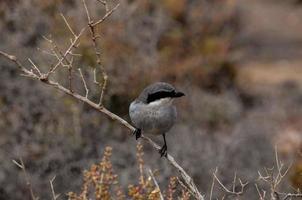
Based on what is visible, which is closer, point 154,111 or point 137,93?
point 154,111

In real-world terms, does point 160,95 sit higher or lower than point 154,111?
higher

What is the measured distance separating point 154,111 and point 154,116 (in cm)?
3

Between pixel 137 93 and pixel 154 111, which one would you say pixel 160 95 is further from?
pixel 137 93

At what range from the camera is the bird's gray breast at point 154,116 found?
5.67 meters

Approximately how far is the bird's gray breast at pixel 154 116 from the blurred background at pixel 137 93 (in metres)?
0.91

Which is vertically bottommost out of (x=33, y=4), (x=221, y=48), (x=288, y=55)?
(x=288, y=55)

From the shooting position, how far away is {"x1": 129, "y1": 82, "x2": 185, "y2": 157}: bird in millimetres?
5605

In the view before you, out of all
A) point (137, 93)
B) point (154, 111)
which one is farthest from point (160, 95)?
point (137, 93)

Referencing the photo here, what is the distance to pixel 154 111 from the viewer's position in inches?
223

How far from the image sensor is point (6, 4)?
11.1 metres

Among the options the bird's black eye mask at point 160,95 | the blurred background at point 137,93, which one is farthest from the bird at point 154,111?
the blurred background at point 137,93

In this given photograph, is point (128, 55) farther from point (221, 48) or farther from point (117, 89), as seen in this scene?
point (221, 48)

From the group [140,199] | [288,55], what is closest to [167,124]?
[140,199]

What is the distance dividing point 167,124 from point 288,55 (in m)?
14.1
